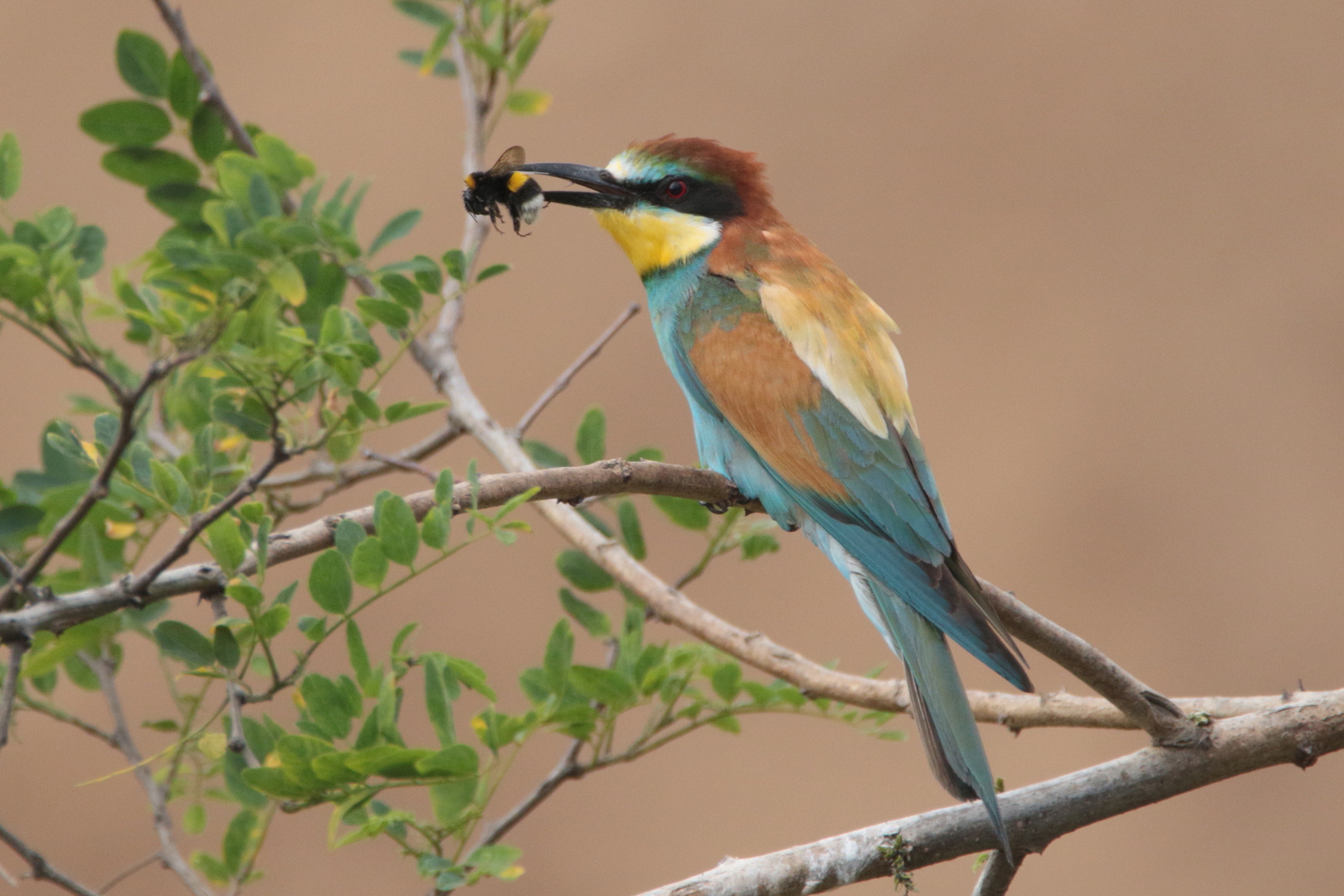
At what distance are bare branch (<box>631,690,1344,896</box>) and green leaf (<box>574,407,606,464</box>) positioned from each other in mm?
502

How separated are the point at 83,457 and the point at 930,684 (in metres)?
0.67

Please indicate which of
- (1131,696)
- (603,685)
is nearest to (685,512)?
(603,685)

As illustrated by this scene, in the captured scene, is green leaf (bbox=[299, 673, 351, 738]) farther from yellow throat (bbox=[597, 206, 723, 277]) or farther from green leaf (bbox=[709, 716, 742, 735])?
yellow throat (bbox=[597, 206, 723, 277])

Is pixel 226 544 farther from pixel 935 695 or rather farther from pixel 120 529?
pixel 935 695

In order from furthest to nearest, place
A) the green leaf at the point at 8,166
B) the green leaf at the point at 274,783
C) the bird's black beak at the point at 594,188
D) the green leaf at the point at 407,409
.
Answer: the bird's black beak at the point at 594,188 < the green leaf at the point at 8,166 < the green leaf at the point at 407,409 < the green leaf at the point at 274,783

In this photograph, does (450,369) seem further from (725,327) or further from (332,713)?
(332,713)

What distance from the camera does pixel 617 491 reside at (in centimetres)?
79

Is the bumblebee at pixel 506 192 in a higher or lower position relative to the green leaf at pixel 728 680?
higher

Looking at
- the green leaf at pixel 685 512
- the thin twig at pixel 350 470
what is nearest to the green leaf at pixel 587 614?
A: the green leaf at pixel 685 512

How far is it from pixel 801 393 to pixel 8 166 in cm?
75

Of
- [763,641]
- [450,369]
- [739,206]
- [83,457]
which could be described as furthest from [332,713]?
[739,206]

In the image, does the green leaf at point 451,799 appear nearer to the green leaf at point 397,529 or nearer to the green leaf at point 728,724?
the green leaf at point 397,529

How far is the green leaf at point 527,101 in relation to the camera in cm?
134

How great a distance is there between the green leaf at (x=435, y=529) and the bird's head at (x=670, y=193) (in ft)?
2.13
